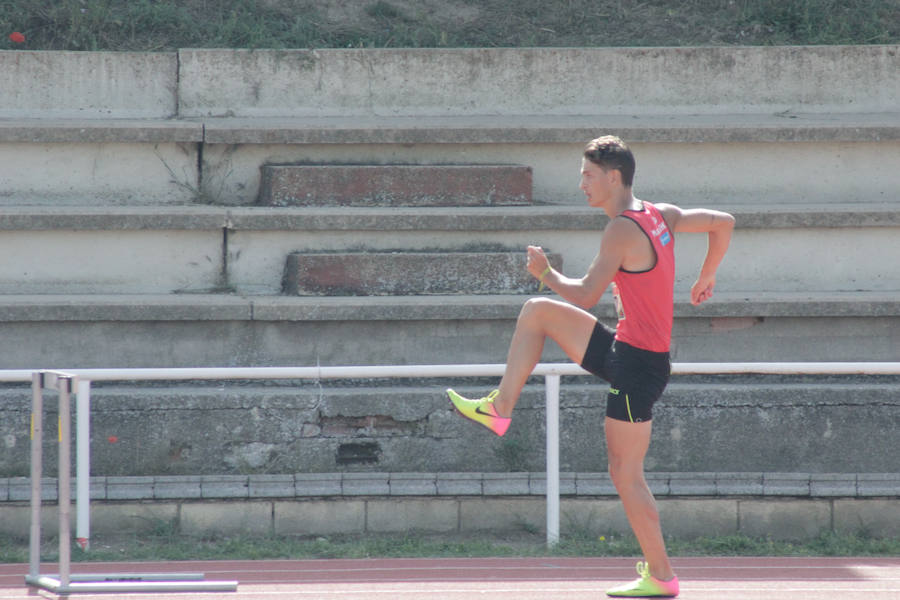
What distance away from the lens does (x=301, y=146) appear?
387 inches

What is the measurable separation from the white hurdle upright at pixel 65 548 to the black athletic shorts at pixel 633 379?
85.0 inches

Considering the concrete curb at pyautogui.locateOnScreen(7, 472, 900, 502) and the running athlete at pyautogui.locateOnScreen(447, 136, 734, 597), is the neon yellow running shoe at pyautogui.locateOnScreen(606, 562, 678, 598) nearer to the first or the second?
the running athlete at pyautogui.locateOnScreen(447, 136, 734, 597)

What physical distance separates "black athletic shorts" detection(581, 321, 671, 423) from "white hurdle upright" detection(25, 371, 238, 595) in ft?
7.08

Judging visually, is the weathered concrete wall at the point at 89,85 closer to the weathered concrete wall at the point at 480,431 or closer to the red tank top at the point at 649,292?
the weathered concrete wall at the point at 480,431

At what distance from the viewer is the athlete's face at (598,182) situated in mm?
5352

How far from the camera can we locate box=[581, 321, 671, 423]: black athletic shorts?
536cm

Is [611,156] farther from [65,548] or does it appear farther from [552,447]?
[65,548]

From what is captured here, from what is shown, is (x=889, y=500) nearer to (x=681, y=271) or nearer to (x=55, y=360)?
(x=681, y=271)

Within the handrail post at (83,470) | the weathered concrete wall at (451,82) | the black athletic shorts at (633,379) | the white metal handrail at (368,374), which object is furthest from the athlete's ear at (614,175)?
the weathered concrete wall at (451,82)

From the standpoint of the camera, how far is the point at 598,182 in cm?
536

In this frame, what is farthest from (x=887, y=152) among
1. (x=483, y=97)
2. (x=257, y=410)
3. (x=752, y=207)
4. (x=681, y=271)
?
(x=257, y=410)

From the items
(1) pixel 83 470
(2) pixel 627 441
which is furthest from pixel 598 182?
(1) pixel 83 470

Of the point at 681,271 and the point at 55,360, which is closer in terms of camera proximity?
the point at 55,360

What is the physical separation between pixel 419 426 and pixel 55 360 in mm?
2963
